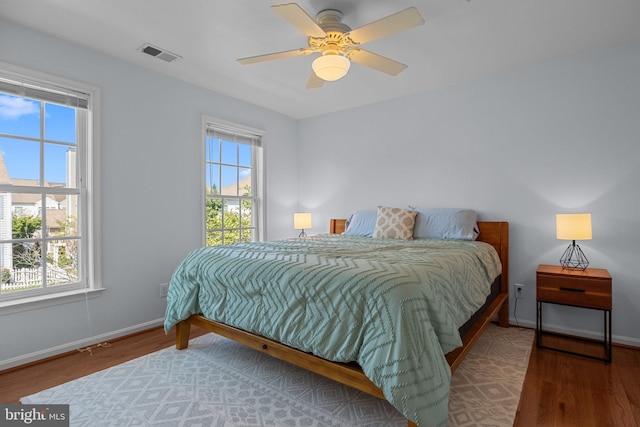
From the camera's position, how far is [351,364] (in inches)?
65.4

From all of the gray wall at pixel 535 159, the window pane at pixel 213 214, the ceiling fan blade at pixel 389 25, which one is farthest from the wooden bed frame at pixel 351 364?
the ceiling fan blade at pixel 389 25

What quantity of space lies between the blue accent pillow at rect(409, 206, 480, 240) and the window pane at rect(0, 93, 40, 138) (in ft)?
11.4

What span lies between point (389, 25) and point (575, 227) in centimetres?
213

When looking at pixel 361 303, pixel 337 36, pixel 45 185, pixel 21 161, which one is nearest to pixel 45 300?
pixel 45 185

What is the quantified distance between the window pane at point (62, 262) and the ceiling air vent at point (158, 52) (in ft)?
5.64

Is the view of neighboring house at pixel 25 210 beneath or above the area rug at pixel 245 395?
above

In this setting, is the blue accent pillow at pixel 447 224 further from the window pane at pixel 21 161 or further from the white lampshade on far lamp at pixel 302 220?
the window pane at pixel 21 161

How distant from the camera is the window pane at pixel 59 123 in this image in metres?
2.67

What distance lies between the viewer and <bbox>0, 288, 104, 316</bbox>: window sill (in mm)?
2383

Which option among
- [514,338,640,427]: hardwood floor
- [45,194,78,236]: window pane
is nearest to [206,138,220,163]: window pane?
[45,194,78,236]: window pane

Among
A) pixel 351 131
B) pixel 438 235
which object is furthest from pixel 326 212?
pixel 438 235

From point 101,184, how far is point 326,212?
2689 mm

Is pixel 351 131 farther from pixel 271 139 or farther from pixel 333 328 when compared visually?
pixel 333 328

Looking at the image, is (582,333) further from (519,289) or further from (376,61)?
(376,61)
